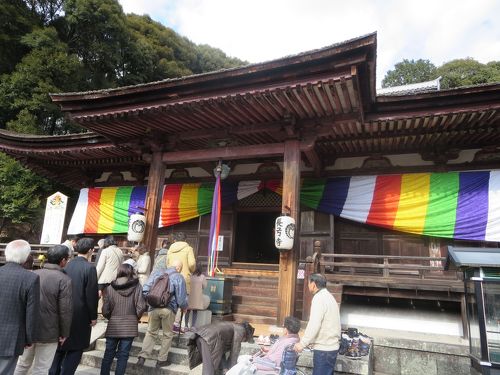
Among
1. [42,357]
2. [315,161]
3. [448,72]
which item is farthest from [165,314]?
[448,72]

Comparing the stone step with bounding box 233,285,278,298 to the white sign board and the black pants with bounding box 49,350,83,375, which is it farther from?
the white sign board

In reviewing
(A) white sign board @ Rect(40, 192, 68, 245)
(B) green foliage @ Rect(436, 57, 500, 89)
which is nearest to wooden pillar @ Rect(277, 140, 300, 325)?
(A) white sign board @ Rect(40, 192, 68, 245)

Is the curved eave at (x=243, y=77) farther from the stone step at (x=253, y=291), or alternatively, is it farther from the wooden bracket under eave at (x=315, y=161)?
the stone step at (x=253, y=291)

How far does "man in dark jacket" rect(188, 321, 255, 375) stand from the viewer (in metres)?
4.42

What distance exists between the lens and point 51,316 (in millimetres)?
3902

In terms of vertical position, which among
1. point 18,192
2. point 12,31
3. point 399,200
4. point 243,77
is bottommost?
point 399,200

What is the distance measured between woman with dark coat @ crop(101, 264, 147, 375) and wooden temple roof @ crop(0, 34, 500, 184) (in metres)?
3.94

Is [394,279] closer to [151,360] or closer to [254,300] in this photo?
[254,300]

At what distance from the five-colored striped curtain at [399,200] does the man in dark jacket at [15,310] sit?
5271mm

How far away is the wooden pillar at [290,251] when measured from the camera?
265 inches

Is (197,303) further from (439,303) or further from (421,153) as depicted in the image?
(421,153)

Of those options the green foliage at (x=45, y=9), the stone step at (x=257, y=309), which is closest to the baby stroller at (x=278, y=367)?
the stone step at (x=257, y=309)

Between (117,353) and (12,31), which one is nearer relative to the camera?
(117,353)

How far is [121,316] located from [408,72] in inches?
1833
